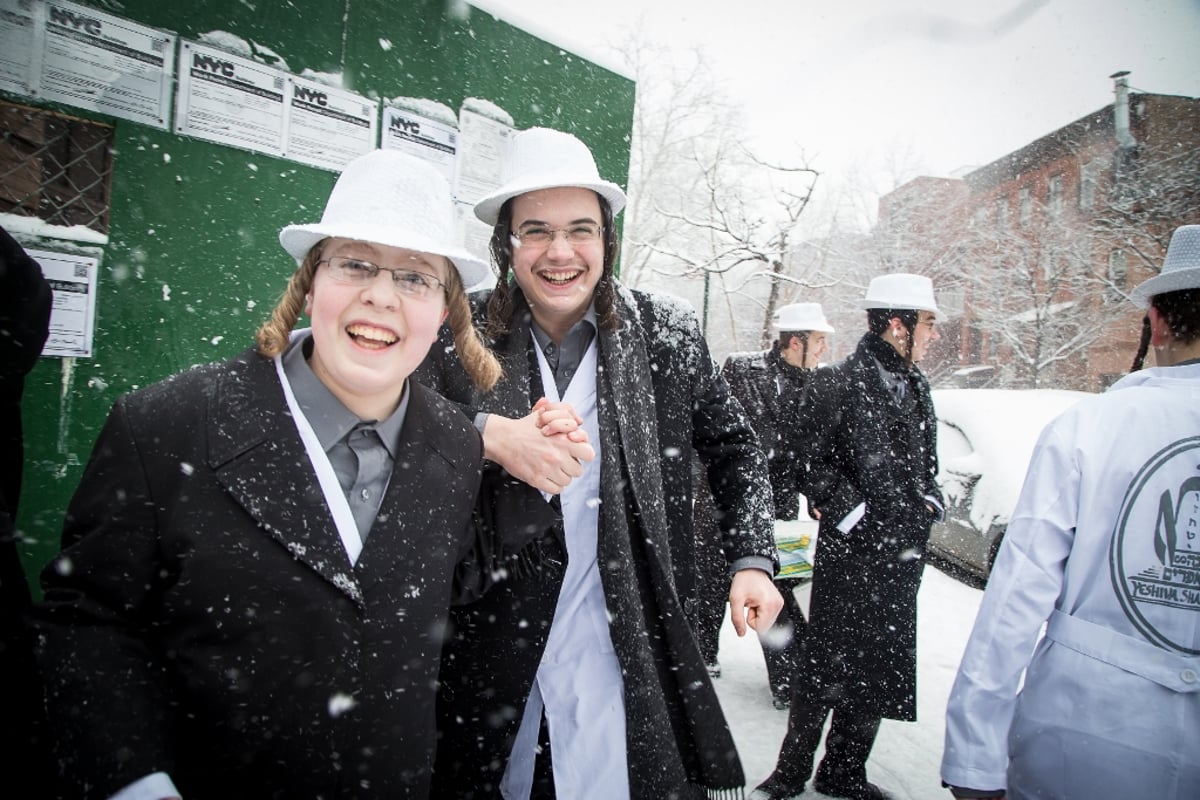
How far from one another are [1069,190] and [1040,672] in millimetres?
27059

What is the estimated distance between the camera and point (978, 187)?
28734 millimetres

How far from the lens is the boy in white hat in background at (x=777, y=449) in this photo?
3.87 m

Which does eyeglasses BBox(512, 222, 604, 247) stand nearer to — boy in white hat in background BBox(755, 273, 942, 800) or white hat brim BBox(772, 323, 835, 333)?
boy in white hat in background BBox(755, 273, 942, 800)

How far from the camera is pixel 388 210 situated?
4.55 feet

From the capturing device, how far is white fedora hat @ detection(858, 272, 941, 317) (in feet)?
11.6

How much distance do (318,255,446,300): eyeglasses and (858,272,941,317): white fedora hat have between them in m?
2.89

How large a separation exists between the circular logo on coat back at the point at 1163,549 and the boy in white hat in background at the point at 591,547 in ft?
3.05

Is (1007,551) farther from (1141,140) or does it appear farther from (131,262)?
(1141,140)

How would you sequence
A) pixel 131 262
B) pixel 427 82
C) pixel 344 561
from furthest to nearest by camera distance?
pixel 427 82
pixel 131 262
pixel 344 561

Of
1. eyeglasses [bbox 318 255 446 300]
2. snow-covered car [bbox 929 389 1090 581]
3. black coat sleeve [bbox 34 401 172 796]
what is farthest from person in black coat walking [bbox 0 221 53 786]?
snow-covered car [bbox 929 389 1090 581]

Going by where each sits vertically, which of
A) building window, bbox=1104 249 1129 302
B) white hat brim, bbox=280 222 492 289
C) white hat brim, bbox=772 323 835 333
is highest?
building window, bbox=1104 249 1129 302

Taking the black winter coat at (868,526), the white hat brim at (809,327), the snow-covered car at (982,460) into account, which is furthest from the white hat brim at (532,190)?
the snow-covered car at (982,460)

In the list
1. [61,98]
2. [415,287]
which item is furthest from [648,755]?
[61,98]

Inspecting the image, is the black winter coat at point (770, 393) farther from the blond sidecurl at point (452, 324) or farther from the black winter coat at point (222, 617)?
the black winter coat at point (222, 617)
